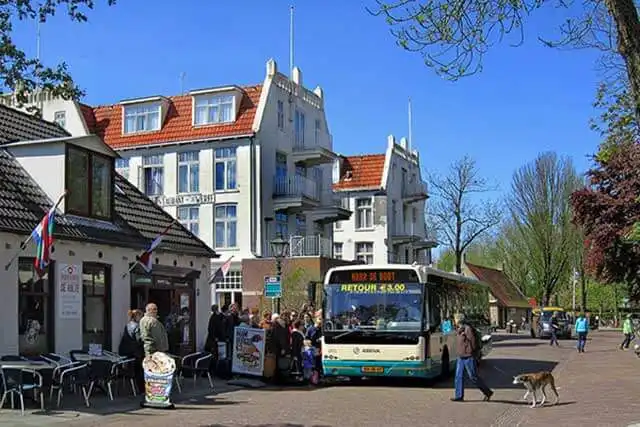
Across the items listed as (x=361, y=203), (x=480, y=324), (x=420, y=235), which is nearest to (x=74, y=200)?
(x=480, y=324)

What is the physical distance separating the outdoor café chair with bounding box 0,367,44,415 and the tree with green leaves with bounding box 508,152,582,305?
5484cm

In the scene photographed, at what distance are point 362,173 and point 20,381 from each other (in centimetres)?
4407

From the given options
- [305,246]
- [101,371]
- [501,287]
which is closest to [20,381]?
[101,371]

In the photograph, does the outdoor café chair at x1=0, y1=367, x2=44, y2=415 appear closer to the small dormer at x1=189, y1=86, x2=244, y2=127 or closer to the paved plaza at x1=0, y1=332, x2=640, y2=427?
the paved plaza at x1=0, y1=332, x2=640, y2=427

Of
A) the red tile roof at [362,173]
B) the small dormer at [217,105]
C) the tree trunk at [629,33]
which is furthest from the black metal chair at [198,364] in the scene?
the red tile roof at [362,173]

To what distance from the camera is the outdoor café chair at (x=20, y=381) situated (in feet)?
46.0

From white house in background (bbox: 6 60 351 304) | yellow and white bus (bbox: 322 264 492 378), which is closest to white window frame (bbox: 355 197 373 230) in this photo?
white house in background (bbox: 6 60 351 304)

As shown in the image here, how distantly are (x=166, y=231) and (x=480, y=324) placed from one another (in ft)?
40.1

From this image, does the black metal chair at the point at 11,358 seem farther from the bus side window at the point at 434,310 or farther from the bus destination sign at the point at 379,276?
the bus side window at the point at 434,310

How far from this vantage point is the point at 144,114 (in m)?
42.9

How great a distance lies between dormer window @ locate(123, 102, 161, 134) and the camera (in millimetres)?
42562

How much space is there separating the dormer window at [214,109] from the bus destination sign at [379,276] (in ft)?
71.2

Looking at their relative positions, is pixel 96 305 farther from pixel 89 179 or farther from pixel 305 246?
pixel 305 246

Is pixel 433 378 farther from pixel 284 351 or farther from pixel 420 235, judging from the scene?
pixel 420 235
